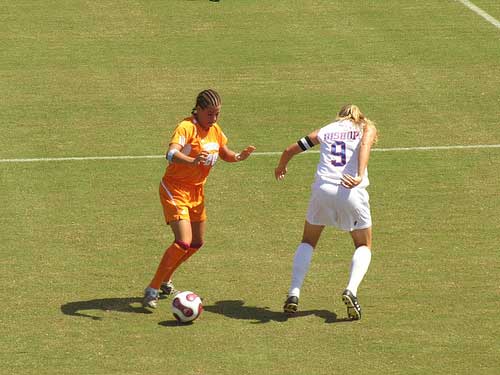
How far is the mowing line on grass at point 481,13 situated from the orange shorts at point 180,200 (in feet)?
47.9

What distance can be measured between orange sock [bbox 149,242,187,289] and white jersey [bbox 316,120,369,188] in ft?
Answer: 5.88

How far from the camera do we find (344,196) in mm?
14883

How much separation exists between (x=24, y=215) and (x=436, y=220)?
578 centimetres

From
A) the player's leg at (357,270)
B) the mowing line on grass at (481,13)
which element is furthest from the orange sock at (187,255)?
the mowing line on grass at (481,13)

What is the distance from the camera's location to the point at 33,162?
20969mm

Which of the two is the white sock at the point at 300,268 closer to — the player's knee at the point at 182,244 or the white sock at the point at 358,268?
the white sock at the point at 358,268

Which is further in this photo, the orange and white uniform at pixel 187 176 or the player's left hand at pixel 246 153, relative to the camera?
the player's left hand at pixel 246 153

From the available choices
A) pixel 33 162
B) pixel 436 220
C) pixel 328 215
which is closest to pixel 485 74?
pixel 436 220

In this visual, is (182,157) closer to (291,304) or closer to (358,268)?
(291,304)

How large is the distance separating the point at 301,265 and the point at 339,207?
0.81 metres

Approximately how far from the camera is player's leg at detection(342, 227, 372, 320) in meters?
14.8

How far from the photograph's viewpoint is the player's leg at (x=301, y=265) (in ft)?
49.2

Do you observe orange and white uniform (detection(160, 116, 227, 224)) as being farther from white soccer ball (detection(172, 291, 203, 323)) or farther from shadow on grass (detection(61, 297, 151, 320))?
shadow on grass (detection(61, 297, 151, 320))

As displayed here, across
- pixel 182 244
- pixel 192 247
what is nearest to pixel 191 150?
pixel 182 244
